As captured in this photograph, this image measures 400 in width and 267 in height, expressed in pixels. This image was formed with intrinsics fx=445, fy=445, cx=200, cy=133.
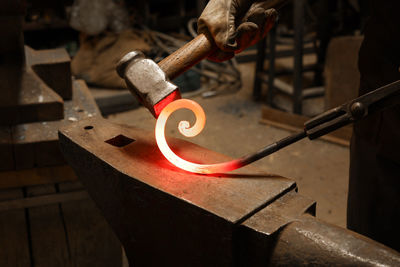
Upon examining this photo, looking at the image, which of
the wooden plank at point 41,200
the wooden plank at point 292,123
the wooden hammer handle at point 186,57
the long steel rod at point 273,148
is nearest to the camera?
the long steel rod at point 273,148

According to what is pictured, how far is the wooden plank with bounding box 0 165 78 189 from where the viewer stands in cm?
183

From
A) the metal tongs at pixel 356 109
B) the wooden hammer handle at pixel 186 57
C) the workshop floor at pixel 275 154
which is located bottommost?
the workshop floor at pixel 275 154

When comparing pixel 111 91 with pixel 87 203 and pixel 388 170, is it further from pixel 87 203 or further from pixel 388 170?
pixel 388 170

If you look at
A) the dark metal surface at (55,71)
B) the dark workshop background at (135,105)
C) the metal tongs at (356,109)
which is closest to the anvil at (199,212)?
the metal tongs at (356,109)

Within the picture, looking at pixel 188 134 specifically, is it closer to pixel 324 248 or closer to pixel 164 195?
pixel 164 195

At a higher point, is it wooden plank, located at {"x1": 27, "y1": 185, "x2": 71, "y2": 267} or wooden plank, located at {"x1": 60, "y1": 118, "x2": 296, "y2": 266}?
wooden plank, located at {"x1": 60, "y1": 118, "x2": 296, "y2": 266}

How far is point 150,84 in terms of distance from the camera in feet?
4.15

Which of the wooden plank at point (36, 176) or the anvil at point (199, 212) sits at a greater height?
the anvil at point (199, 212)

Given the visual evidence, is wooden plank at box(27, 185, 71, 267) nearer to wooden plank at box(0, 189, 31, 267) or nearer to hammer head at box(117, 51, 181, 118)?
wooden plank at box(0, 189, 31, 267)

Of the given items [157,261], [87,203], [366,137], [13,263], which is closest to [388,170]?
[366,137]

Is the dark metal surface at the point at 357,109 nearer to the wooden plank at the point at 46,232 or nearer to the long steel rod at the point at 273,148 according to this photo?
the long steel rod at the point at 273,148

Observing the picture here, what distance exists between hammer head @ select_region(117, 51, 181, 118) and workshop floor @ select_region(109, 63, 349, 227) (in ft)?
6.09

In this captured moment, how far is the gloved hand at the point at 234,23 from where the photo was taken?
4.25 ft

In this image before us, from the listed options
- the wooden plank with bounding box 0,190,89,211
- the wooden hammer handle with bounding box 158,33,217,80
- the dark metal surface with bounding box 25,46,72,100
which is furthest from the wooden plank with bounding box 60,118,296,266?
the dark metal surface with bounding box 25,46,72,100
